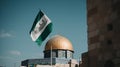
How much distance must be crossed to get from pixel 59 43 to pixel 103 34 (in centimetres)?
3162

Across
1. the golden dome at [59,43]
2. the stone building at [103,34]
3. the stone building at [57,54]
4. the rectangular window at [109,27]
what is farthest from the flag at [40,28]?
the golden dome at [59,43]

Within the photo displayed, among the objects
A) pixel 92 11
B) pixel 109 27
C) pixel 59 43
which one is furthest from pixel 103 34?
pixel 59 43

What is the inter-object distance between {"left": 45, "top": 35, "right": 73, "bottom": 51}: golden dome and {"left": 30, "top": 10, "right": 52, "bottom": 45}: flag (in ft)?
90.0

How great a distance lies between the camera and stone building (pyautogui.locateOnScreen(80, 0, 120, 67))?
595 cm

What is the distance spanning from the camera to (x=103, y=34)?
637cm

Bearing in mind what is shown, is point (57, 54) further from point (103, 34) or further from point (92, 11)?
point (103, 34)

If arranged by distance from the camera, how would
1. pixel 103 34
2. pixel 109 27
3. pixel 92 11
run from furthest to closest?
1. pixel 92 11
2. pixel 103 34
3. pixel 109 27

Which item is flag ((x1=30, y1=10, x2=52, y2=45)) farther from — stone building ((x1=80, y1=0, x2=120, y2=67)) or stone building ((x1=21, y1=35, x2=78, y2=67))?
stone building ((x1=21, y1=35, x2=78, y2=67))

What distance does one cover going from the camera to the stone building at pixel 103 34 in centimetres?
595

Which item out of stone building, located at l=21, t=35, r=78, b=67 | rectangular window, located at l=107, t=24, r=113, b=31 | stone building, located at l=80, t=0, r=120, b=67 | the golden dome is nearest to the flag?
stone building, located at l=80, t=0, r=120, b=67

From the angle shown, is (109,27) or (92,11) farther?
(92,11)

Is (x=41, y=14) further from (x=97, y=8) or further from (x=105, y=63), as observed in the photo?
(x=105, y=63)

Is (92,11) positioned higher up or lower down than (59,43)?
lower down

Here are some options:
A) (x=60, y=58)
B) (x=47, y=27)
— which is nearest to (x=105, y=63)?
(x=47, y=27)
